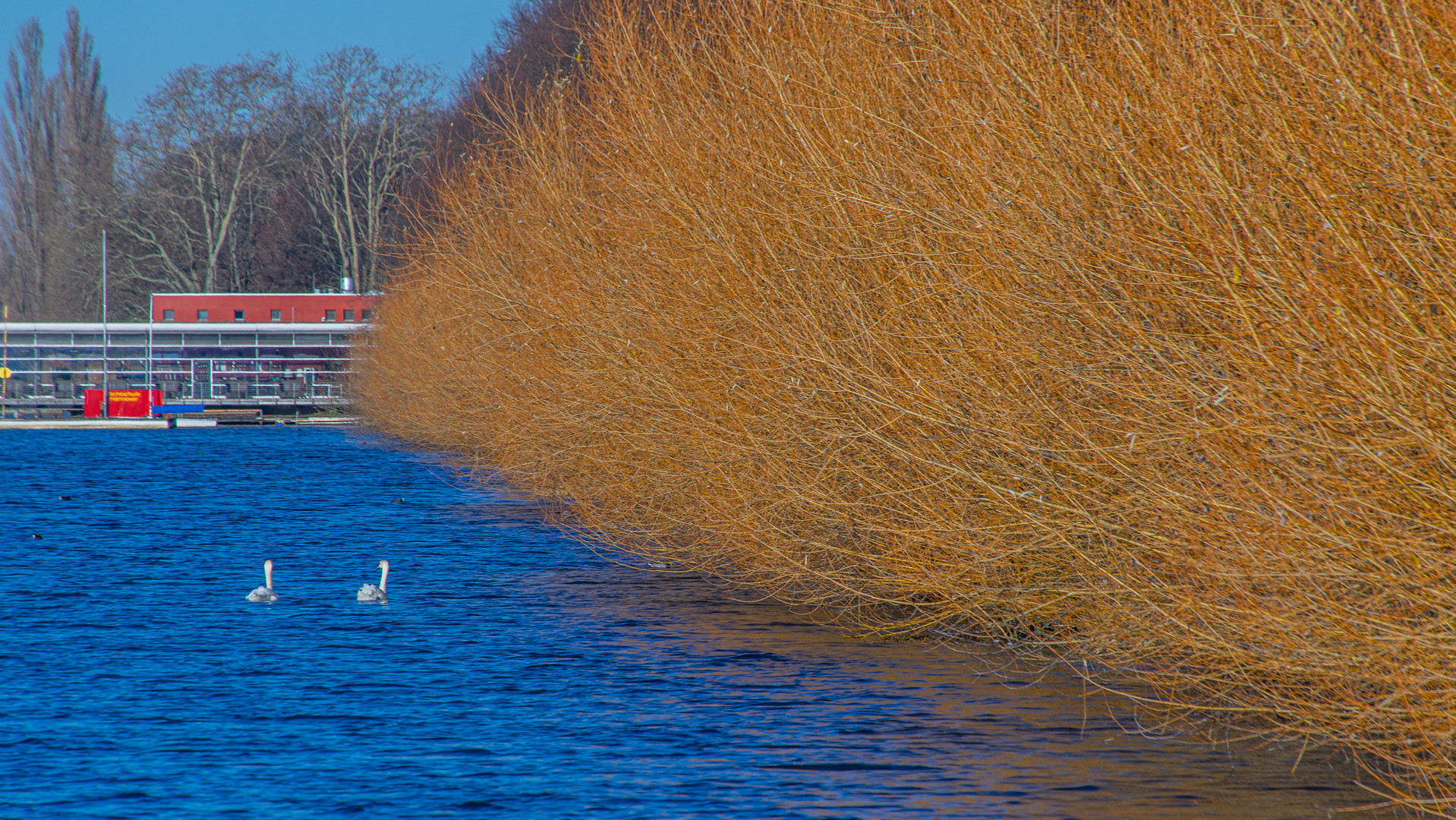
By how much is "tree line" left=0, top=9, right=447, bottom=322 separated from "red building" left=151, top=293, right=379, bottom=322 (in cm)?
217

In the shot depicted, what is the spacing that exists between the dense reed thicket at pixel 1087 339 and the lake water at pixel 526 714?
536mm

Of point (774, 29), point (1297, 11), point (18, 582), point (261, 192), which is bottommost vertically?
point (18, 582)

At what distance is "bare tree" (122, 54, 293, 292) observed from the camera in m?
72.6

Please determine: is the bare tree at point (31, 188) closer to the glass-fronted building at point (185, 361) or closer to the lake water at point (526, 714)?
the glass-fronted building at point (185, 361)

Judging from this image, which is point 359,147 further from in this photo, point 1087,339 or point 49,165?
point 1087,339

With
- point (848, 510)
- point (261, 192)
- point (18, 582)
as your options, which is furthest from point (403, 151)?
point (848, 510)

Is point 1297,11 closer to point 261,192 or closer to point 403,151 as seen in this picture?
point 403,151

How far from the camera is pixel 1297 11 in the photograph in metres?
8.17

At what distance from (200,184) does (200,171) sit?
74 cm

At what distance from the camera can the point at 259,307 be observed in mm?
77875

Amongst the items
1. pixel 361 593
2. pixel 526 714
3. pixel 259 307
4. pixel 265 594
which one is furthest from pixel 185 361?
pixel 526 714

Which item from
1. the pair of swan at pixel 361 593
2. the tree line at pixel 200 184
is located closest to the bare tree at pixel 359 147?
the tree line at pixel 200 184

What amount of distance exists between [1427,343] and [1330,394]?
520 millimetres

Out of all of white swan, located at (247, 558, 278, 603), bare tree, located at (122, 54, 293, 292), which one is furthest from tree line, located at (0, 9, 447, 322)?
white swan, located at (247, 558, 278, 603)
